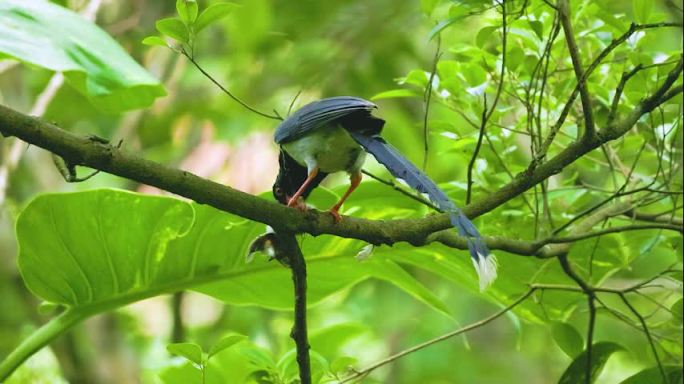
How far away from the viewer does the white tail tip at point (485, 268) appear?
5.57ft

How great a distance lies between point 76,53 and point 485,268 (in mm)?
1041

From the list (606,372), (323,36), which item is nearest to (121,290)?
(323,36)

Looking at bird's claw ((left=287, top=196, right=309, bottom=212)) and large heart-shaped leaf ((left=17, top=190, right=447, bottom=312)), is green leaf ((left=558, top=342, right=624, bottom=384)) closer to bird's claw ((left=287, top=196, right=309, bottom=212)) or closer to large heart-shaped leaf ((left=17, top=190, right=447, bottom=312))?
large heart-shaped leaf ((left=17, top=190, right=447, bottom=312))

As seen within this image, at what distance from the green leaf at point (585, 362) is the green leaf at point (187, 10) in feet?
4.26

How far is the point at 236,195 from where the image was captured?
5.24ft

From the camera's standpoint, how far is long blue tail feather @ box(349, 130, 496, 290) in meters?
1.70

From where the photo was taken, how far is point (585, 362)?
2.32 meters

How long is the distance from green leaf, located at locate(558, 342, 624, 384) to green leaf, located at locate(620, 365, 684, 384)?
0.08 m

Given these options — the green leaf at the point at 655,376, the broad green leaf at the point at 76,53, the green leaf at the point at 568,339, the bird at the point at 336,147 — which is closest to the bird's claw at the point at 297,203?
the bird at the point at 336,147

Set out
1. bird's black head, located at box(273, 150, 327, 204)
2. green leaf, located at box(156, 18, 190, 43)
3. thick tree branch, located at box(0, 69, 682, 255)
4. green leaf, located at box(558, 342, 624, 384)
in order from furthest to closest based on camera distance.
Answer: bird's black head, located at box(273, 150, 327, 204) < green leaf, located at box(558, 342, 624, 384) < green leaf, located at box(156, 18, 190, 43) < thick tree branch, located at box(0, 69, 682, 255)

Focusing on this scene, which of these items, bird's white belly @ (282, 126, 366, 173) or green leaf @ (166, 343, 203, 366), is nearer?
green leaf @ (166, 343, 203, 366)

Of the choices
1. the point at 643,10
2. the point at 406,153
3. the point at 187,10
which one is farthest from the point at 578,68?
the point at 406,153

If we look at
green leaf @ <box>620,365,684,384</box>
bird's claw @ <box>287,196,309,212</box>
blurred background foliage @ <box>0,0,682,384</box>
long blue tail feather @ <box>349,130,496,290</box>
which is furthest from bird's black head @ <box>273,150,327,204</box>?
green leaf @ <box>620,365,684,384</box>

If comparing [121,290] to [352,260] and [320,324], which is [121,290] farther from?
[320,324]
